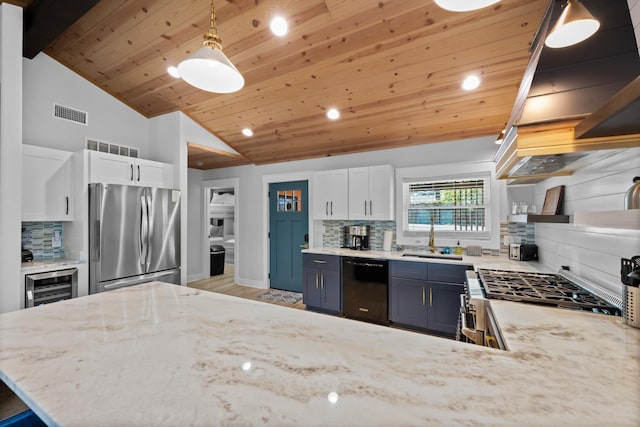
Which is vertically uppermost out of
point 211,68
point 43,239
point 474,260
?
point 211,68

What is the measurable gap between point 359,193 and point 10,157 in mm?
3591

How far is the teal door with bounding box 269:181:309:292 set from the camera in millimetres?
4715

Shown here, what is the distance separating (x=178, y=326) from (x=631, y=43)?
2303mm

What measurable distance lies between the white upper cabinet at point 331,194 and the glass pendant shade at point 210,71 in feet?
8.24

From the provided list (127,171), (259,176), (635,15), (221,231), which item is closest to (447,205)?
(635,15)

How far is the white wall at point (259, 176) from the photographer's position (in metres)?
3.83

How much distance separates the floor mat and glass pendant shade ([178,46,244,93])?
11.1ft

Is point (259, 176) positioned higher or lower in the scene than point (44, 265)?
higher

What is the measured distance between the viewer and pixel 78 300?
55.4 inches

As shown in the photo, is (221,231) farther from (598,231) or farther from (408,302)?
(598,231)

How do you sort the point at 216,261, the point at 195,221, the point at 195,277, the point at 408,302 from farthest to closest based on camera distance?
the point at 216,261 → the point at 195,221 → the point at 195,277 → the point at 408,302

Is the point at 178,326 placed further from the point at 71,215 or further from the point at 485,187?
the point at 485,187

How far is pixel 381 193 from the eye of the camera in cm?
373

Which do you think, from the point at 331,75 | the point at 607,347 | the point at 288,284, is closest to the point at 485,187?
the point at 331,75
